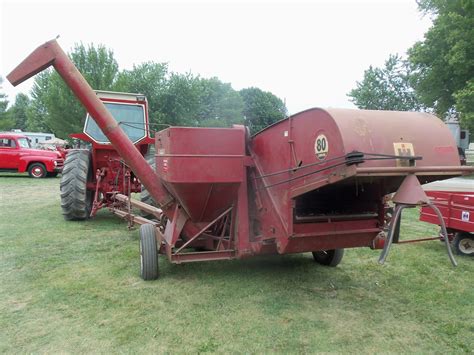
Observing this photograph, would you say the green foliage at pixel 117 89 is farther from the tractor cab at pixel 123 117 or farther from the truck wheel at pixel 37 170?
the tractor cab at pixel 123 117

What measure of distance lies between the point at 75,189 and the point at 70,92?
22097mm

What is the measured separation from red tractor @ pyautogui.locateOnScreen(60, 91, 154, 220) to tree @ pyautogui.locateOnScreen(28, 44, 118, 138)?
742 inches

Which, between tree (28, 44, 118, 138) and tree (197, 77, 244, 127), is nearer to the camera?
tree (28, 44, 118, 138)

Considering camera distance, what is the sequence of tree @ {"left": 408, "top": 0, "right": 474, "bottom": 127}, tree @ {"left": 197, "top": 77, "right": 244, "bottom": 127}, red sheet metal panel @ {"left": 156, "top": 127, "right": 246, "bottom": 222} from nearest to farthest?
red sheet metal panel @ {"left": 156, "top": 127, "right": 246, "bottom": 222} → tree @ {"left": 408, "top": 0, "right": 474, "bottom": 127} → tree @ {"left": 197, "top": 77, "right": 244, "bottom": 127}

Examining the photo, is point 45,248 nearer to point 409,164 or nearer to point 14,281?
point 14,281

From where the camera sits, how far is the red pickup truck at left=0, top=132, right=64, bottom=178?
53.5 ft

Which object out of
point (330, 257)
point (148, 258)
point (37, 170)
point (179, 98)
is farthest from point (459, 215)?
point (179, 98)

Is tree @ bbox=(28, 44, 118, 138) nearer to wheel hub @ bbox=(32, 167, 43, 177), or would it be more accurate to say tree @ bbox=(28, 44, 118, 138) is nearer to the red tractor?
wheel hub @ bbox=(32, 167, 43, 177)

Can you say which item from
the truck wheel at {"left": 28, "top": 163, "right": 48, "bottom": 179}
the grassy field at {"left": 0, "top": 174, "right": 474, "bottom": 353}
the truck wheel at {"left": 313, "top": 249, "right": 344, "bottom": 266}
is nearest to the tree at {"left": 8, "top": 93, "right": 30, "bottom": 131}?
the truck wheel at {"left": 28, "top": 163, "right": 48, "bottom": 179}

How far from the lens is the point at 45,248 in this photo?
555 cm

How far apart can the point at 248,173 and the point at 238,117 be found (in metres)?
44.0

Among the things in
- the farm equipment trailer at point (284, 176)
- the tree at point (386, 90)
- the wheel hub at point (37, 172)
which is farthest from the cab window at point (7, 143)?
the tree at point (386, 90)

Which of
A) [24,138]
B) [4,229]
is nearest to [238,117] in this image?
[24,138]

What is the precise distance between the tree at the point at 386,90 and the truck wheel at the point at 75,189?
3068 cm
